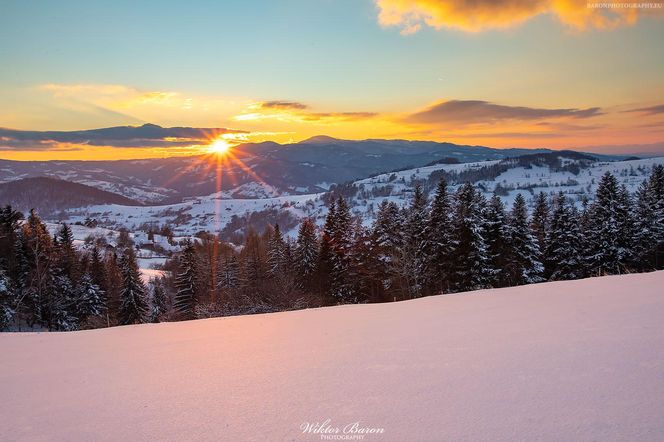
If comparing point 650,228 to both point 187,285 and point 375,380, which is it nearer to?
point 375,380

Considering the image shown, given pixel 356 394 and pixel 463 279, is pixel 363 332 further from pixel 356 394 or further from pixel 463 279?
pixel 463 279

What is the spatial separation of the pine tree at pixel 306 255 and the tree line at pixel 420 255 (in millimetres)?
154

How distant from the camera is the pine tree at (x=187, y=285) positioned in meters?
46.8

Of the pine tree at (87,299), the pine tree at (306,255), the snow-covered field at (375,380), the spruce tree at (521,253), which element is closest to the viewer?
the snow-covered field at (375,380)

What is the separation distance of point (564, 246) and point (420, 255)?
558 inches

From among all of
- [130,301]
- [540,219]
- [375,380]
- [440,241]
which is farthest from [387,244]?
[375,380]

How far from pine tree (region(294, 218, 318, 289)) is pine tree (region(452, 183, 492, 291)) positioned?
16873 millimetres

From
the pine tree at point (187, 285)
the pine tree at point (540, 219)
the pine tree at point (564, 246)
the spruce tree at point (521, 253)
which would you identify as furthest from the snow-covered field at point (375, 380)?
the pine tree at point (187, 285)

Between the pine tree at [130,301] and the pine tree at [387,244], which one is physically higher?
the pine tree at [387,244]

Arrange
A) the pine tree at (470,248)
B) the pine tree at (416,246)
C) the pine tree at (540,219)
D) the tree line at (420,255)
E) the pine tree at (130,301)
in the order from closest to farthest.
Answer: the pine tree at (470,248)
the tree line at (420,255)
the pine tree at (416,246)
the pine tree at (540,219)
the pine tree at (130,301)

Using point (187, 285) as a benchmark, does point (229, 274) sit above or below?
below

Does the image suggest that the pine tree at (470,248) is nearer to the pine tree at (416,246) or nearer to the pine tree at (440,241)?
the pine tree at (440,241)

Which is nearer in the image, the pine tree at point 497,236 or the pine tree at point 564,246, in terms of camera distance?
the pine tree at point 497,236

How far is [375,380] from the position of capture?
415cm
